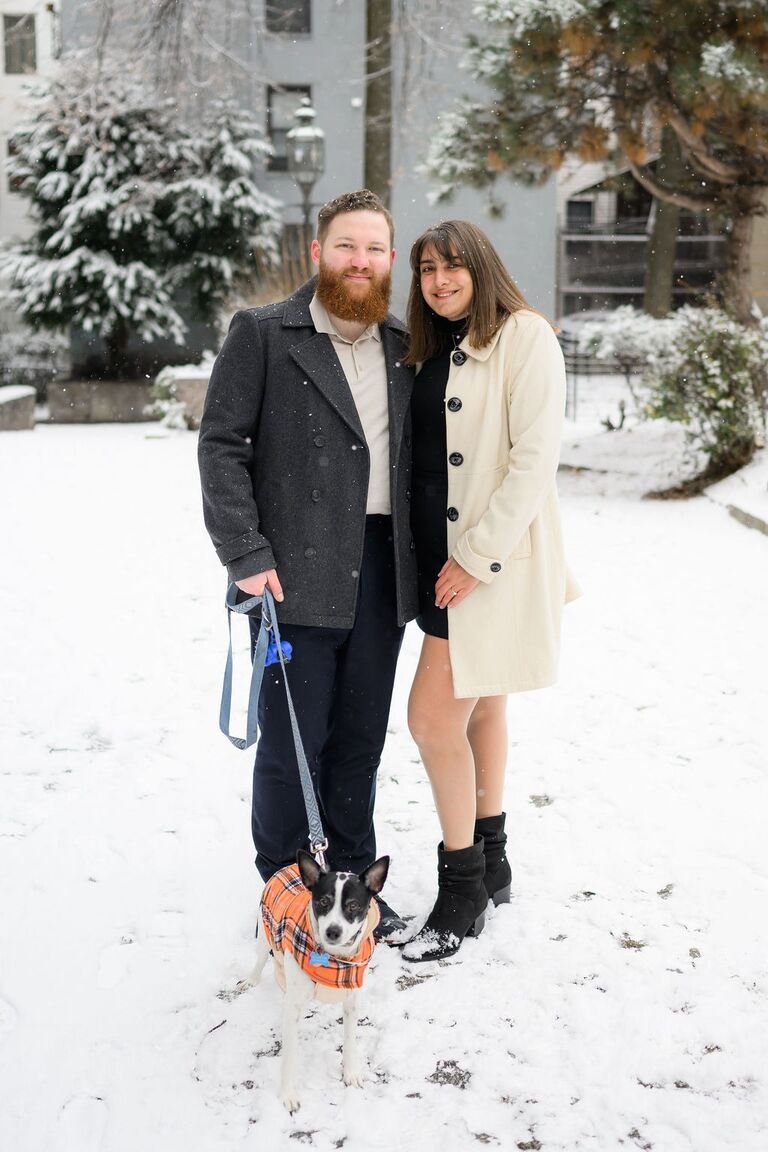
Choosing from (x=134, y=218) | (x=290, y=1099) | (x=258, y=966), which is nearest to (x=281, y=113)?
(x=134, y=218)

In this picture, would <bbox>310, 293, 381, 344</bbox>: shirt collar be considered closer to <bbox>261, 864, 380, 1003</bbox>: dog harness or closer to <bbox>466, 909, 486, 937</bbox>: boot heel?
<bbox>261, 864, 380, 1003</bbox>: dog harness

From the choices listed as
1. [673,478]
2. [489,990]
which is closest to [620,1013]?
[489,990]

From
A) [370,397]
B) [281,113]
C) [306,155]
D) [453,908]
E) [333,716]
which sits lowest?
[453,908]

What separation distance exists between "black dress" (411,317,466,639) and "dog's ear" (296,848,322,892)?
2.64 ft

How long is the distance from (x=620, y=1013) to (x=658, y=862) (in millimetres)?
864

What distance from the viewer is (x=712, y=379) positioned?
9.20m

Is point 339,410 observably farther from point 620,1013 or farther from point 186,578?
point 186,578

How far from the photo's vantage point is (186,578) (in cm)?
726

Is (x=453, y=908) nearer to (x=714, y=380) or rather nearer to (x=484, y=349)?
(x=484, y=349)

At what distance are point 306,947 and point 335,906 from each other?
0.13 m

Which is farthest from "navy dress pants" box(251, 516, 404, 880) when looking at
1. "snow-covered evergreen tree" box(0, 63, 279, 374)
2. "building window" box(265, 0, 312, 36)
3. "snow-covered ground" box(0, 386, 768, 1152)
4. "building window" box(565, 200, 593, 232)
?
"building window" box(565, 200, 593, 232)

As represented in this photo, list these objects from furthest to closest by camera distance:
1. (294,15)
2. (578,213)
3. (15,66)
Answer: (578,213), (15,66), (294,15)

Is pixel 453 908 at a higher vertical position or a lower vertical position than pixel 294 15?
lower

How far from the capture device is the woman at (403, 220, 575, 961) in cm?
278
